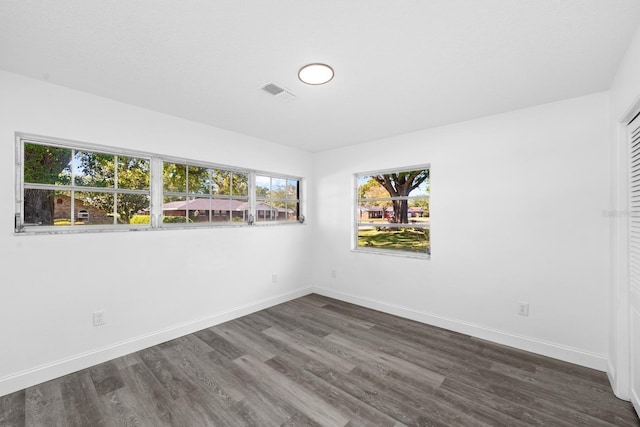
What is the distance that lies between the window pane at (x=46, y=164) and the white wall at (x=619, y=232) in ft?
14.7

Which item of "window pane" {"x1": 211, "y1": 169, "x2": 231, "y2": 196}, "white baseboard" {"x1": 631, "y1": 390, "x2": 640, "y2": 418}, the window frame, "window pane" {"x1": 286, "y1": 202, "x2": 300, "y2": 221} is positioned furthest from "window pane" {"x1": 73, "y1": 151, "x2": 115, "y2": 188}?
"white baseboard" {"x1": 631, "y1": 390, "x2": 640, "y2": 418}

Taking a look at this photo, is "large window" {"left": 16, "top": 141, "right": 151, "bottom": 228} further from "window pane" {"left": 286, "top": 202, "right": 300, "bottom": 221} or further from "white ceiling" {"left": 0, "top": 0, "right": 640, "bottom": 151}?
"window pane" {"left": 286, "top": 202, "right": 300, "bottom": 221}

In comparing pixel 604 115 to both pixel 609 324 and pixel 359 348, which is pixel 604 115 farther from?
pixel 359 348

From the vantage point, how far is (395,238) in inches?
157

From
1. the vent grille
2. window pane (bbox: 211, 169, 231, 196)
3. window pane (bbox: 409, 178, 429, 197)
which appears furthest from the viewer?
window pane (bbox: 409, 178, 429, 197)

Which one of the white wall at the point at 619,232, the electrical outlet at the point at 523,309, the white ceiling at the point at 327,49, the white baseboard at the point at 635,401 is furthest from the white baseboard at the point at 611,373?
A: the white ceiling at the point at 327,49

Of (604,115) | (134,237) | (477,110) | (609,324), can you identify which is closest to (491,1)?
(477,110)

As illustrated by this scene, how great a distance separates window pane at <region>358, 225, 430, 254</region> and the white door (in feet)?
6.05

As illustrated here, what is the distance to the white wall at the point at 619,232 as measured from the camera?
79.7 inches

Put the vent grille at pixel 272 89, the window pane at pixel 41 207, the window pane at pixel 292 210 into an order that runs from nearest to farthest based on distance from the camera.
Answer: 1. the window pane at pixel 41 207
2. the vent grille at pixel 272 89
3. the window pane at pixel 292 210

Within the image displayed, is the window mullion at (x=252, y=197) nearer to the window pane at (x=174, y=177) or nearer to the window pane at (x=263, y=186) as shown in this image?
the window pane at (x=263, y=186)

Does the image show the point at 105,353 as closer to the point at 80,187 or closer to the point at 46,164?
the point at 80,187

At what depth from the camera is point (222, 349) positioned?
2.79 metres

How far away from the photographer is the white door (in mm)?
1875
